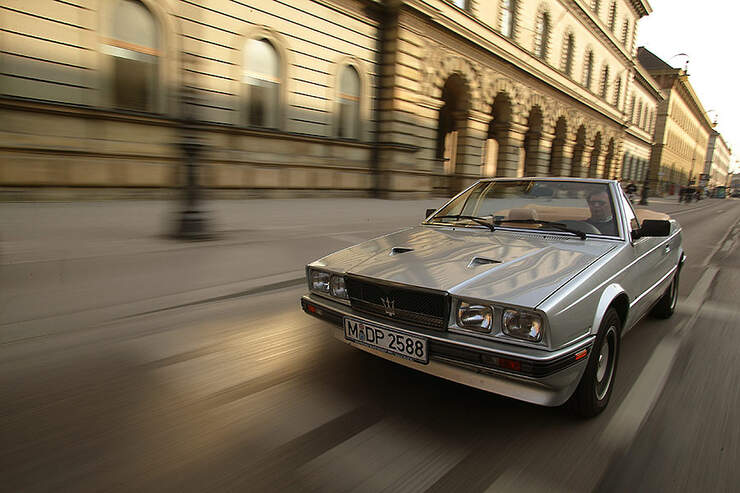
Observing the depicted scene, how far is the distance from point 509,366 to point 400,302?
62 centimetres

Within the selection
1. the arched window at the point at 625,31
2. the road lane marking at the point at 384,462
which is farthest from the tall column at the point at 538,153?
the road lane marking at the point at 384,462

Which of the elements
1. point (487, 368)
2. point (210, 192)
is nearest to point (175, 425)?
point (487, 368)

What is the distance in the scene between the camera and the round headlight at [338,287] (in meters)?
2.79

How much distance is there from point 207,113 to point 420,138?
25.7ft

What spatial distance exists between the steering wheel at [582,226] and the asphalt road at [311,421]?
0.98 metres

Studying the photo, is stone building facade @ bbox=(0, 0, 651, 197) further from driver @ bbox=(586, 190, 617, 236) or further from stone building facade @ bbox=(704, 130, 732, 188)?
stone building facade @ bbox=(704, 130, 732, 188)

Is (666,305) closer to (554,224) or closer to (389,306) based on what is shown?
(554,224)

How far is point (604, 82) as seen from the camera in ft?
114

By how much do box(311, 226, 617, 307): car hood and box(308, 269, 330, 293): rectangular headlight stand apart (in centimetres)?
6

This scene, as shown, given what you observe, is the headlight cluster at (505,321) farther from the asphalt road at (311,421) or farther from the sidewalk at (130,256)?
the sidewalk at (130,256)

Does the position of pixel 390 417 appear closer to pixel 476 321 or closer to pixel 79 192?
pixel 476 321

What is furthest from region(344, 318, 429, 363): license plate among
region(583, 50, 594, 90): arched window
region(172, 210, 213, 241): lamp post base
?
region(583, 50, 594, 90): arched window

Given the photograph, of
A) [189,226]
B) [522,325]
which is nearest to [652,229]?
[522,325]

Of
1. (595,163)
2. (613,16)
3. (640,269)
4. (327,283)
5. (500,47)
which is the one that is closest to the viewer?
(327,283)
